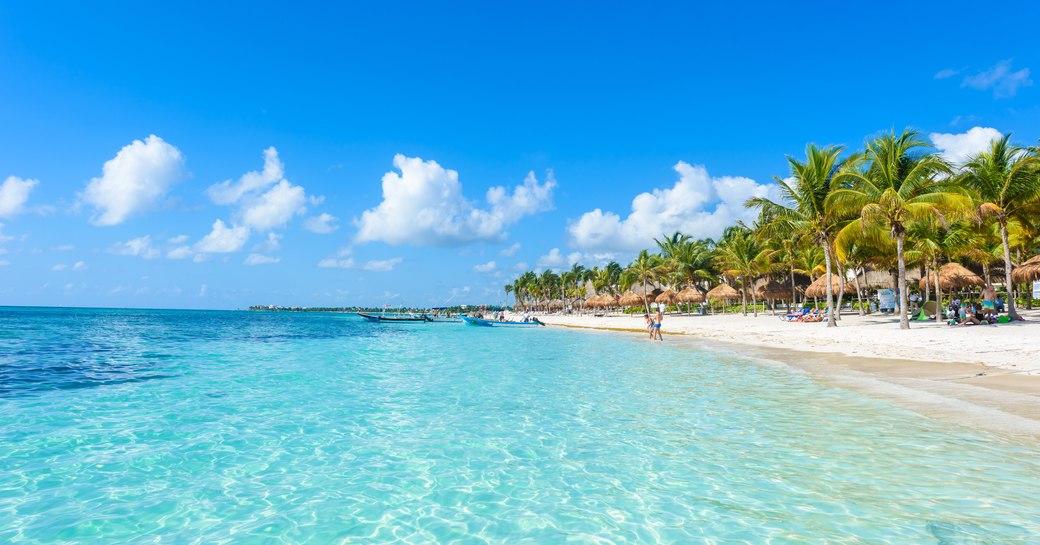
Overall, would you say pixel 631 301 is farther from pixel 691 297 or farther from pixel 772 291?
pixel 772 291

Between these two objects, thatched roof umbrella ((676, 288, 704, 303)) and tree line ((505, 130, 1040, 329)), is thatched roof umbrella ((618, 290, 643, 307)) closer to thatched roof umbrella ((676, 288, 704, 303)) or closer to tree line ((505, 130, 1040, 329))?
thatched roof umbrella ((676, 288, 704, 303))

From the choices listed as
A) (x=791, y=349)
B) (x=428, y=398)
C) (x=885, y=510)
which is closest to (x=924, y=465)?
(x=885, y=510)

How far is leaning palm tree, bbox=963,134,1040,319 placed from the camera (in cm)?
1975

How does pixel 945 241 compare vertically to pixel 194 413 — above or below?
above

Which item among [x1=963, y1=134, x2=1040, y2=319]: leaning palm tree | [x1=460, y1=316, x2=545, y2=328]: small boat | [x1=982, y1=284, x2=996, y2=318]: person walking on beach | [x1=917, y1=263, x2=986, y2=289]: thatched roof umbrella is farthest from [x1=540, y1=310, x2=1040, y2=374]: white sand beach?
[x1=460, y1=316, x2=545, y2=328]: small boat

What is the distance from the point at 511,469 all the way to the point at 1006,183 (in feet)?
77.6

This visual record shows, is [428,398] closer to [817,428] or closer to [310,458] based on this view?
[310,458]

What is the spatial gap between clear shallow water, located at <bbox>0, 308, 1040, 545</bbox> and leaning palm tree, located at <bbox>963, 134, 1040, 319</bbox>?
1577cm

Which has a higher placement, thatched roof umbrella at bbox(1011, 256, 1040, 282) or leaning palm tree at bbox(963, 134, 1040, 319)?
leaning palm tree at bbox(963, 134, 1040, 319)

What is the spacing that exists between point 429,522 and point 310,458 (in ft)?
8.35

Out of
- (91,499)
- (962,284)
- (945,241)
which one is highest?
(945,241)

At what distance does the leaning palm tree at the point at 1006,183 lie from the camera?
19750 millimetres

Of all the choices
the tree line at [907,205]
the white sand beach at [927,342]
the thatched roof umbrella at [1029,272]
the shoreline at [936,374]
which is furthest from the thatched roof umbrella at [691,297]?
the shoreline at [936,374]

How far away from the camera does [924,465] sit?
5332 mm
